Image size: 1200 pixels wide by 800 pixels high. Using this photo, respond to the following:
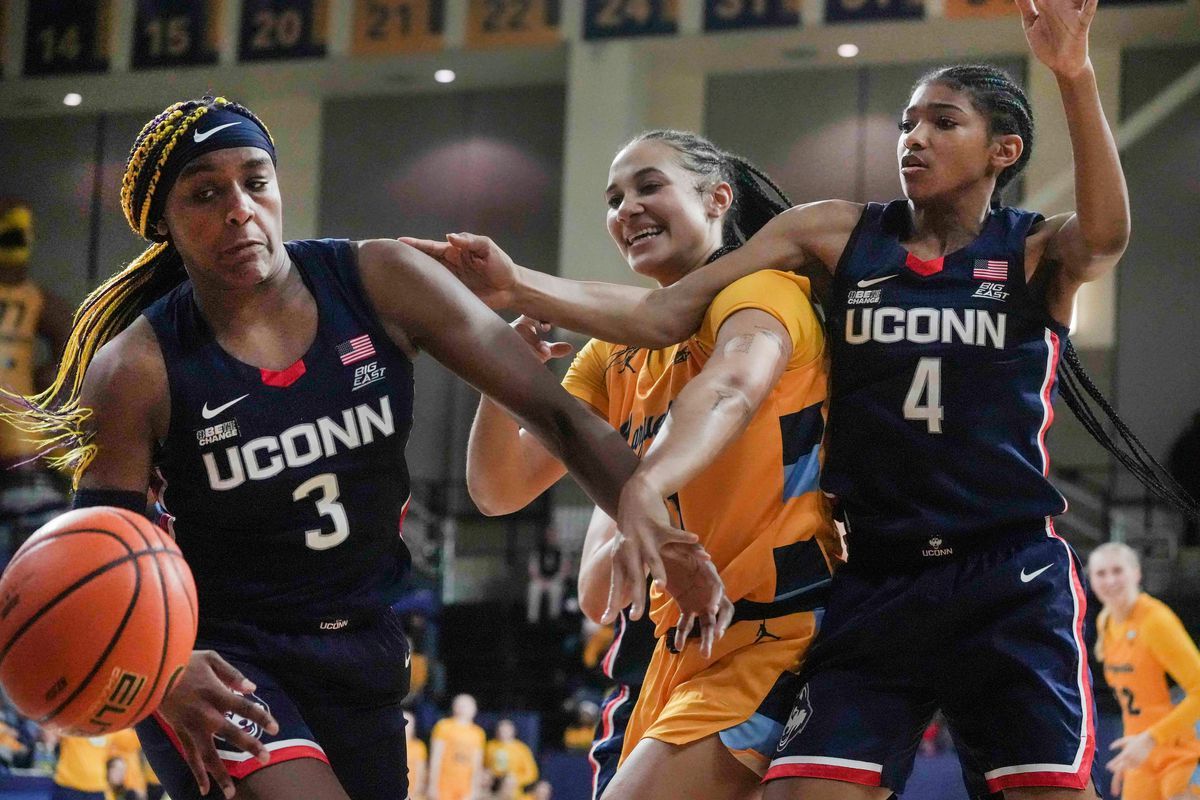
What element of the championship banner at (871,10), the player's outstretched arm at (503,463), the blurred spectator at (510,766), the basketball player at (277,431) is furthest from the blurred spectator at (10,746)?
the championship banner at (871,10)

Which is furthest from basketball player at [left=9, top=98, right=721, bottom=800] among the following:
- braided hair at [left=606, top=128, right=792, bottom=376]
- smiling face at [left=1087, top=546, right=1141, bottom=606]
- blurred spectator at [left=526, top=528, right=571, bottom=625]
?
blurred spectator at [left=526, top=528, right=571, bottom=625]

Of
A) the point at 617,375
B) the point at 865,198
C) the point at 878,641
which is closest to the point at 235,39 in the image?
the point at 865,198

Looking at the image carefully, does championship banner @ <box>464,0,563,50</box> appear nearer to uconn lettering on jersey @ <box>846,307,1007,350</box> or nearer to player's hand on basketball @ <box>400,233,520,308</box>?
player's hand on basketball @ <box>400,233,520,308</box>

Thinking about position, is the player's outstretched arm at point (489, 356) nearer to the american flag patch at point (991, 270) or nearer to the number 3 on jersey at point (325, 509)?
the number 3 on jersey at point (325, 509)

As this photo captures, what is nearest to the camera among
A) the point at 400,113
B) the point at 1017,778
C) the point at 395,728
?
the point at 1017,778

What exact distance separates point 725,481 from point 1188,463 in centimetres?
1248

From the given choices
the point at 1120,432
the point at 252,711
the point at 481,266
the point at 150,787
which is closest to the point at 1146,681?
the point at 1120,432

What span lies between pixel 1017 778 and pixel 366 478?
4.90ft

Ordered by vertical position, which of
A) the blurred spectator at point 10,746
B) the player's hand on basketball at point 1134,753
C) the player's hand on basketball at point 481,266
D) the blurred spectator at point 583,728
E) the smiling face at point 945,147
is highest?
the smiling face at point 945,147

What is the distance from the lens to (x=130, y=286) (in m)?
3.43

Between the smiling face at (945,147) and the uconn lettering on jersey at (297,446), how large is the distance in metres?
Result: 1.30

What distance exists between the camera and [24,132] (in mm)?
18422

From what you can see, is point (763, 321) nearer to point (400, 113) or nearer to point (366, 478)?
point (366, 478)

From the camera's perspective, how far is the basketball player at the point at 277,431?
9.68 ft
